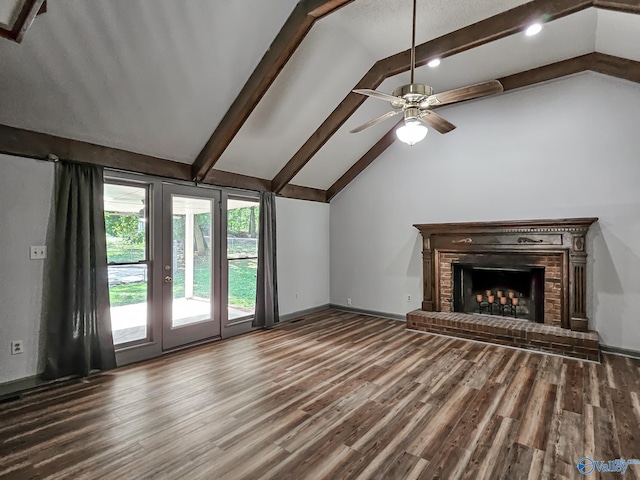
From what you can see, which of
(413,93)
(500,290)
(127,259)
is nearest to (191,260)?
(127,259)

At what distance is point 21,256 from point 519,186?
6372 mm

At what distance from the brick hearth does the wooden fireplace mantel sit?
1.02 feet

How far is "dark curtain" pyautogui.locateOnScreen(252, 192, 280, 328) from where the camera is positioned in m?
5.54

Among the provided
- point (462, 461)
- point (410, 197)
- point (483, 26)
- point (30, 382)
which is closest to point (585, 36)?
point (483, 26)

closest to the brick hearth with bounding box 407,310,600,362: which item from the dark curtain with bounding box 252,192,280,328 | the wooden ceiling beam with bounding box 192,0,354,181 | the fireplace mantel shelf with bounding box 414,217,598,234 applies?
the fireplace mantel shelf with bounding box 414,217,598,234

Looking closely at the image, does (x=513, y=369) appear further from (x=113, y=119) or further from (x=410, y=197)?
(x=113, y=119)

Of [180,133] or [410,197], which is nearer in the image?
[180,133]

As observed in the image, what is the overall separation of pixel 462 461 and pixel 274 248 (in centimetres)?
423

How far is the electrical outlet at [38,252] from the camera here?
335cm

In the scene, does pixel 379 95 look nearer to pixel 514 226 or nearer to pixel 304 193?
pixel 514 226

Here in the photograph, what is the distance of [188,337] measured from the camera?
4.66 meters

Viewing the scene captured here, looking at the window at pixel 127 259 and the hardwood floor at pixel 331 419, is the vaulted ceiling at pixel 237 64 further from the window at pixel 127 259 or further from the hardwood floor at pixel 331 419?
the hardwood floor at pixel 331 419

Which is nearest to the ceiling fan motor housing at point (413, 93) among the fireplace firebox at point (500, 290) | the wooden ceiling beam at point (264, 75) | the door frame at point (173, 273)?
the wooden ceiling beam at point (264, 75)

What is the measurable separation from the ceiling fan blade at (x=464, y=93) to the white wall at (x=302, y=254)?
3811 mm
